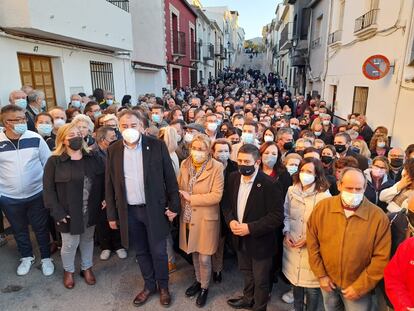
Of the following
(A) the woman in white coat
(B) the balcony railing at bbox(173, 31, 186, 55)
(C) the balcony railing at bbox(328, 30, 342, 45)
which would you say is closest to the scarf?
(A) the woman in white coat

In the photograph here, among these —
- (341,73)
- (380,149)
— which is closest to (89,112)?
(380,149)

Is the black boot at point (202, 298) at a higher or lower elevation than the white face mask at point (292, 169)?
lower

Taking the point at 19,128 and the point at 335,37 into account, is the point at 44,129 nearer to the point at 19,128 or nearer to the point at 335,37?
the point at 19,128

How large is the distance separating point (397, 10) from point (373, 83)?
203 cm

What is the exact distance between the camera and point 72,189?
128 inches

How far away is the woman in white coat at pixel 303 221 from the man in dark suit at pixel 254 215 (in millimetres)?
179

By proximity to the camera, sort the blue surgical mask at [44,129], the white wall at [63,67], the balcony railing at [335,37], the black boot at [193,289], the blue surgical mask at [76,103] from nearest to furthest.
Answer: the black boot at [193,289]
the blue surgical mask at [44,129]
the white wall at [63,67]
the blue surgical mask at [76,103]
the balcony railing at [335,37]

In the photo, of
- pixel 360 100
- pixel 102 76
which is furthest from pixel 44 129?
pixel 360 100

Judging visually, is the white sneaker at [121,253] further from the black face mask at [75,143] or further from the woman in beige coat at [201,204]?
the black face mask at [75,143]

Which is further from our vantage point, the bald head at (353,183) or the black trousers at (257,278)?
the black trousers at (257,278)

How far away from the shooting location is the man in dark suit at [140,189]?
3049mm

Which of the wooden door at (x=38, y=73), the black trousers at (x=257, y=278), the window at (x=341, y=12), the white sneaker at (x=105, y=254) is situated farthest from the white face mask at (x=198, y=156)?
the window at (x=341, y=12)

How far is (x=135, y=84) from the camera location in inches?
528

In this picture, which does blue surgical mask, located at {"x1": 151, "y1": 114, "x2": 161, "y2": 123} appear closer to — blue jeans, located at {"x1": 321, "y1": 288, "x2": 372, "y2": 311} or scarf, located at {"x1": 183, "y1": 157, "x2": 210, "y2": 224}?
scarf, located at {"x1": 183, "y1": 157, "x2": 210, "y2": 224}
